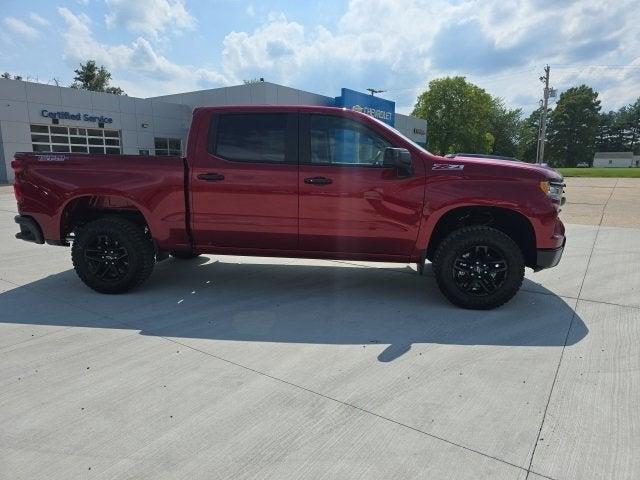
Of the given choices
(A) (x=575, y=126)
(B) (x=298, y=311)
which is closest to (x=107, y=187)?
(B) (x=298, y=311)

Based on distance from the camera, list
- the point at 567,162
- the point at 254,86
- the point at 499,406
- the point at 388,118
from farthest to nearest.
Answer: the point at 567,162
the point at 388,118
the point at 254,86
the point at 499,406

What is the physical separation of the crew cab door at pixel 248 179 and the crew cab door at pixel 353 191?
146 millimetres

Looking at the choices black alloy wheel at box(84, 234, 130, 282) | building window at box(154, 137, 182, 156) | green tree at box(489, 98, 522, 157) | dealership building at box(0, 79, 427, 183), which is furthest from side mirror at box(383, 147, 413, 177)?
green tree at box(489, 98, 522, 157)

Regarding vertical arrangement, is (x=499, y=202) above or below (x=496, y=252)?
above

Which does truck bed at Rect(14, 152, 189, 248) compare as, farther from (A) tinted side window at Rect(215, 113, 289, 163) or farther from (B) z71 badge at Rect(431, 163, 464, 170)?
(B) z71 badge at Rect(431, 163, 464, 170)

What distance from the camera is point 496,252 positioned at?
4473mm

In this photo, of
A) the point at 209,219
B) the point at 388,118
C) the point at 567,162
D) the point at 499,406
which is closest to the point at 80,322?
the point at 209,219

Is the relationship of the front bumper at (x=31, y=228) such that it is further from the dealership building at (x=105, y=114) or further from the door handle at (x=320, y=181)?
the dealership building at (x=105, y=114)

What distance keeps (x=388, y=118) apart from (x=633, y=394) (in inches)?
1492

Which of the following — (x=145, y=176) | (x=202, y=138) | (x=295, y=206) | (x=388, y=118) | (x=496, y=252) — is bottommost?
(x=496, y=252)

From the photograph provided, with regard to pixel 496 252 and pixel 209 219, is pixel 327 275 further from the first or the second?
pixel 496 252

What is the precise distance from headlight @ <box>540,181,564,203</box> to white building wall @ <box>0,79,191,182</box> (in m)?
26.5

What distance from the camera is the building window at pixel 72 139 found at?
86.2 feet

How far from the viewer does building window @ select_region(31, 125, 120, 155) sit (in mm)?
26266
